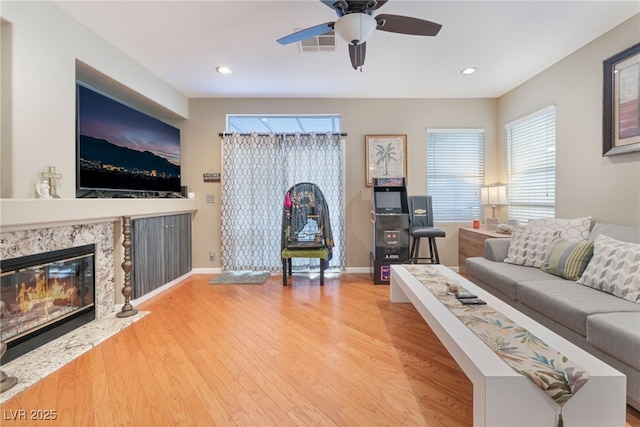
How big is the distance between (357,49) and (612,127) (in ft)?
8.15

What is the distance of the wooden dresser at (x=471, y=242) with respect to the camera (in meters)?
3.47

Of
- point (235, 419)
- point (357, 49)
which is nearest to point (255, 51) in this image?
point (357, 49)

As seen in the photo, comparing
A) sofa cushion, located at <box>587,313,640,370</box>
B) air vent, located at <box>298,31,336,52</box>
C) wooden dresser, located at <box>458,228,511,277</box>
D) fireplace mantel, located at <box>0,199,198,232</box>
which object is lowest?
sofa cushion, located at <box>587,313,640,370</box>

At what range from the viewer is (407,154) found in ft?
13.9

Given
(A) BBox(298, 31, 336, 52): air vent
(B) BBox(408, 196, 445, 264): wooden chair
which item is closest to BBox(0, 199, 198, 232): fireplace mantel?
(A) BBox(298, 31, 336, 52): air vent

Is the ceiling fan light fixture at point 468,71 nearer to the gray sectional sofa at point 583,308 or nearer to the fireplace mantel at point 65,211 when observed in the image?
the gray sectional sofa at point 583,308

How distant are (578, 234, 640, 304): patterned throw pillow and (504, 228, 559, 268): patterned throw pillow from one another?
0.45 m

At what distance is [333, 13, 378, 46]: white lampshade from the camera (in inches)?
69.4

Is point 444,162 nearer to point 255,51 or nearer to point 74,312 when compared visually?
point 255,51

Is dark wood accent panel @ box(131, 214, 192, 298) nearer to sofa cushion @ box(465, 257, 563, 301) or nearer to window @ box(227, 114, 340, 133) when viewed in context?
window @ box(227, 114, 340, 133)

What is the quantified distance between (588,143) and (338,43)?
2740 mm

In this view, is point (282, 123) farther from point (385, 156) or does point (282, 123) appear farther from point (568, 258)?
point (568, 258)

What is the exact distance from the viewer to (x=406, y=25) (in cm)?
196

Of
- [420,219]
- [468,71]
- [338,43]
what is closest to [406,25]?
[338,43]
